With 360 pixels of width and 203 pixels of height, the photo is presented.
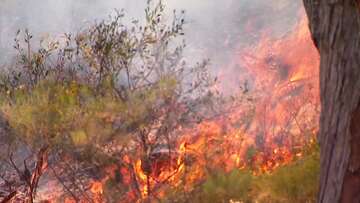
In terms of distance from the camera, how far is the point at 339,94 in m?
2.34

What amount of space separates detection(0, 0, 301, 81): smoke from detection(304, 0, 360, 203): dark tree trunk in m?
12.4

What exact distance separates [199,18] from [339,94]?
Answer: 1530 centimetres

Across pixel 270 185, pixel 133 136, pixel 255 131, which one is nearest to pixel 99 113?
pixel 133 136

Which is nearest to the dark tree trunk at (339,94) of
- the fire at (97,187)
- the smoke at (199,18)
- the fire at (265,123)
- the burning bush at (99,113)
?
the fire at (265,123)

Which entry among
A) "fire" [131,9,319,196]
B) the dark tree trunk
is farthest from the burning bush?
the dark tree trunk

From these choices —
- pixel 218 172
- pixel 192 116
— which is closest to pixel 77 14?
pixel 192 116

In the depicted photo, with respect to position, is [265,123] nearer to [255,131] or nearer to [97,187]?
[255,131]

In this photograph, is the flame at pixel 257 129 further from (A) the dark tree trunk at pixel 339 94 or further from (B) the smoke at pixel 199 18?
(A) the dark tree trunk at pixel 339 94

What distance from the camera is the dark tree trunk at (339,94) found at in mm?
2262

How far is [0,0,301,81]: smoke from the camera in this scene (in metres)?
15.6

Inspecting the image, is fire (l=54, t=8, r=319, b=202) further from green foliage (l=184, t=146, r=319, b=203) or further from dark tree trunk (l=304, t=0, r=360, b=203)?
dark tree trunk (l=304, t=0, r=360, b=203)

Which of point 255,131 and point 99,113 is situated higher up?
point 99,113

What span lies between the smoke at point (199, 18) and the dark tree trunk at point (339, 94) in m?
12.4

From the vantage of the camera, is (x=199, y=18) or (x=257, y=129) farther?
(x=199, y=18)
